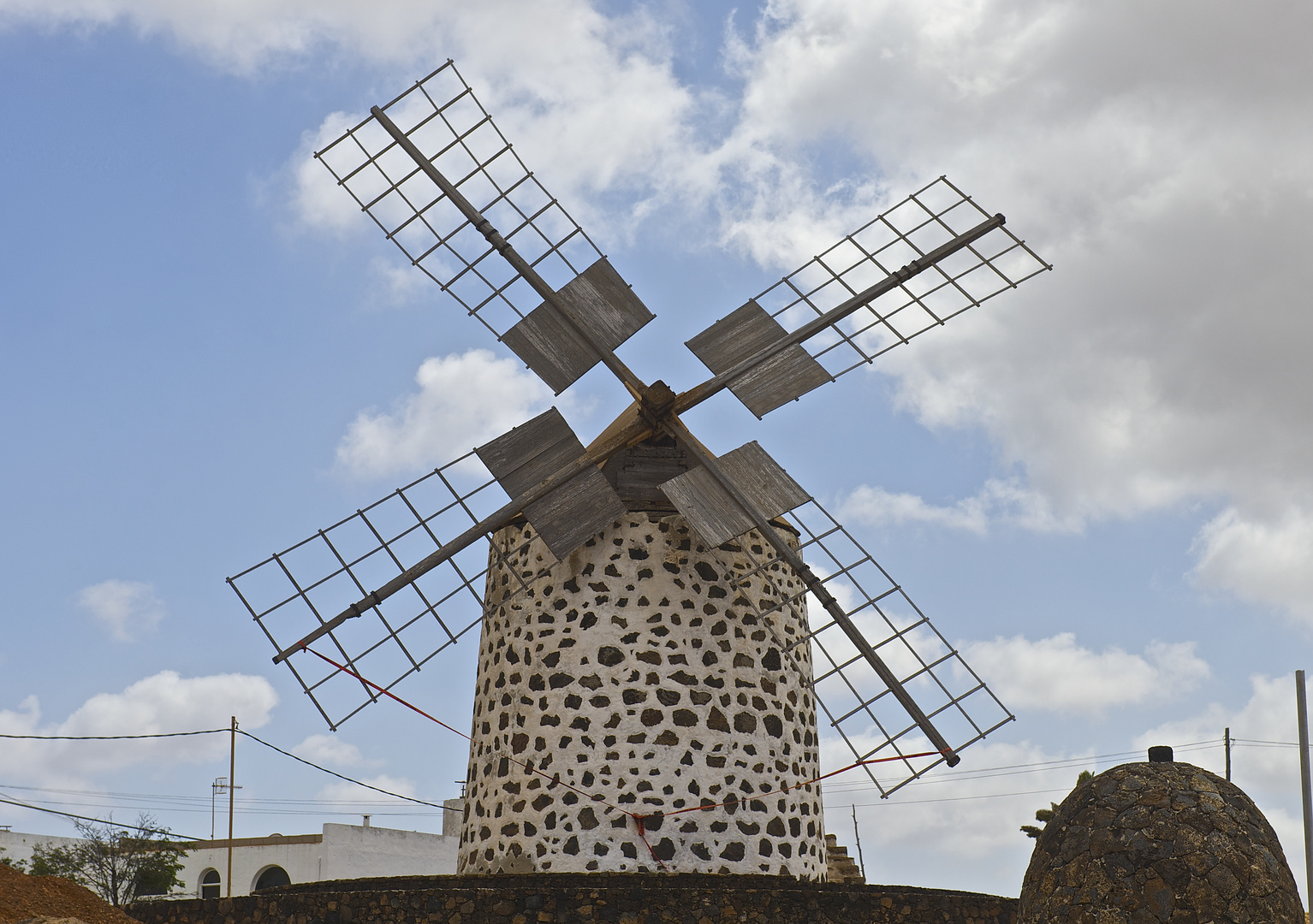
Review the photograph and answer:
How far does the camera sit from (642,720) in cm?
1046

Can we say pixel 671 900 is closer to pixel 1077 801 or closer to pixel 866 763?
pixel 866 763

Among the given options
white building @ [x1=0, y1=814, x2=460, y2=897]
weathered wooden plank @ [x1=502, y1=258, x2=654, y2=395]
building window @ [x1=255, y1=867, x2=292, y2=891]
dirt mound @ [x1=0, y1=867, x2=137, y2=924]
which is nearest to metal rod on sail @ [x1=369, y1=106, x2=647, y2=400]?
weathered wooden plank @ [x1=502, y1=258, x2=654, y2=395]

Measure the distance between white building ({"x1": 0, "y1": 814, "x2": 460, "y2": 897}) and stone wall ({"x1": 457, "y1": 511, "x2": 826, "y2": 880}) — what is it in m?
19.0

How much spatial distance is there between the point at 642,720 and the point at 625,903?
1.75 metres

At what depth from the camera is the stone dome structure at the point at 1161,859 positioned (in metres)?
5.38

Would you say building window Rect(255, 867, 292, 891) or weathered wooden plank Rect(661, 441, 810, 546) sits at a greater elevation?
weathered wooden plank Rect(661, 441, 810, 546)

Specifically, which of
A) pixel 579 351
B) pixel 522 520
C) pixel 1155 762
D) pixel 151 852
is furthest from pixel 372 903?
pixel 151 852

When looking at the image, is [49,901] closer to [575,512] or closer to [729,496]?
[575,512]

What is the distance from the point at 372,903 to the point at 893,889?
12.0ft

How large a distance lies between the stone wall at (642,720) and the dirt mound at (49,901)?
2.86 meters

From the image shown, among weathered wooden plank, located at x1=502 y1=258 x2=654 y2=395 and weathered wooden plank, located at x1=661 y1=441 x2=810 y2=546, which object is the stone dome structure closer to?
weathered wooden plank, located at x1=661 y1=441 x2=810 y2=546

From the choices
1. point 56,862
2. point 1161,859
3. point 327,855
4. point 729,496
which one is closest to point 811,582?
point 729,496

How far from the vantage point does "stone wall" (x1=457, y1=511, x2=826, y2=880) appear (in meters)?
10.3

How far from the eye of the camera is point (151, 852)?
102 ft
